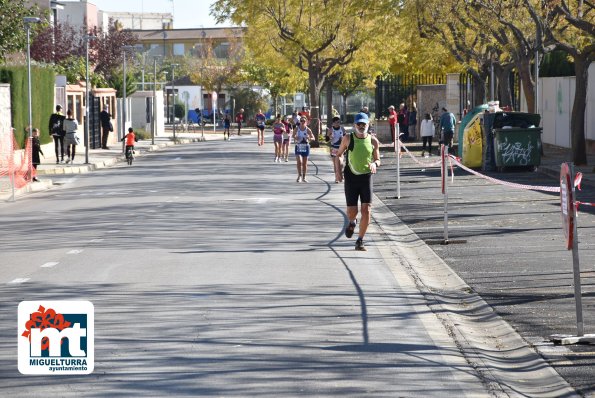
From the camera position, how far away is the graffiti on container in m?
35.1

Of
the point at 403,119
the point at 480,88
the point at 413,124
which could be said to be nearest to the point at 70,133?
the point at 480,88

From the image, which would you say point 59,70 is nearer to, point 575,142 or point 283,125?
point 283,125

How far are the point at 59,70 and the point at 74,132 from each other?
538 inches

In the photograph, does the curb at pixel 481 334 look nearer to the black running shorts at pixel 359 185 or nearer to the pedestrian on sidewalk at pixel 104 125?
the black running shorts at pixel 359 185

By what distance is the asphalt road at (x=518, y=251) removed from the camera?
10.7 meters

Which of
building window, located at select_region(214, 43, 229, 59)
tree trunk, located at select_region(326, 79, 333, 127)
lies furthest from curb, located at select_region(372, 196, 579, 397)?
building window, located at select_region(214, 43, 229, 59)

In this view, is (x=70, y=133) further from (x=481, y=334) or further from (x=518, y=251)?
(x=481, y=334)

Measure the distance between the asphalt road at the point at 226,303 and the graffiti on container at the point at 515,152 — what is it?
37.7 feet

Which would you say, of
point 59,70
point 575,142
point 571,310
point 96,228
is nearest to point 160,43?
point 59,70

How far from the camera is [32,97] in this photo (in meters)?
46.0

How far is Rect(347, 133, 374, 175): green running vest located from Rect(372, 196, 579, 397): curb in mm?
1283

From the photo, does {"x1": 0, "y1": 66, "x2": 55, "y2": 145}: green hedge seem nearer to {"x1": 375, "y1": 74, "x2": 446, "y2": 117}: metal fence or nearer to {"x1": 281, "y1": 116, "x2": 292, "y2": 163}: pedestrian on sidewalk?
{"x1": 281, "y1": 116, "x2": 292, "y2": 163}: pedestrian on sidewalk

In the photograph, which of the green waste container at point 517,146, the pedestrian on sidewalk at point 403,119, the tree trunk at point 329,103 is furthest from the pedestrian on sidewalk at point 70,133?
the tree trunk at point 329,103

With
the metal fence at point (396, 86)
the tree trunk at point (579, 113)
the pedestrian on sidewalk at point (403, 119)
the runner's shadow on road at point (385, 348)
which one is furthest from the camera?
the metal fence at point (396, 86)
